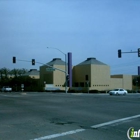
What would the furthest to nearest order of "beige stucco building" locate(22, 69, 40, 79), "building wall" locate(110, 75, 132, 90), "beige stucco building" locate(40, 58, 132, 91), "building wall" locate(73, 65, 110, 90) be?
"beige stucco building" locate(22, 69, 40, 79), "building wall" locate(110, 75, 132, 90), "beige stucco building" locate(40, 58, 132, 91), "building wall" locate(73, 65, 110, 90)

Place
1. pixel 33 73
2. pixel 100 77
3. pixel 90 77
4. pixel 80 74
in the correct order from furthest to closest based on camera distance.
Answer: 1. pixel 33 73
2. pixel 80 74
3. pixel 100 77
4. pixel 90 77

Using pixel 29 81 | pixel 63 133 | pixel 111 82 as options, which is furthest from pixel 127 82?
pixel 63 133

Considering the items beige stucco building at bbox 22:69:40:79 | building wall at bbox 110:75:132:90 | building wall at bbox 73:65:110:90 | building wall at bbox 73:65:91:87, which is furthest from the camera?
beige stucco building at bbox 22:69:40:79

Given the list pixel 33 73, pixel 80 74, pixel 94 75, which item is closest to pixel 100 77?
pixel 94 75

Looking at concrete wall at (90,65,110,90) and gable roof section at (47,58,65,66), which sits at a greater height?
gable roof section at (47,58,65,66)

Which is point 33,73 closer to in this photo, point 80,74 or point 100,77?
point 80,74

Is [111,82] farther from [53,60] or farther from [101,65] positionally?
[53,60]

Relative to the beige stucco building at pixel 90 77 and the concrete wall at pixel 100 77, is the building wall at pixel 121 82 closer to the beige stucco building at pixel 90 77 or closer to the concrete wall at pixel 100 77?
the beige stucco building at pixel 90 77

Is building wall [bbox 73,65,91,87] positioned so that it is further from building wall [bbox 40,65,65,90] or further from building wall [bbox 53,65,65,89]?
building wall [bbox 53,65,65,89]

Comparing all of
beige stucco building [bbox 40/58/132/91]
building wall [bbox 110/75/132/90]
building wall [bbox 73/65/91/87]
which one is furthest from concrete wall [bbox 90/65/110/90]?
building wall [bbox 110/75/132/90]

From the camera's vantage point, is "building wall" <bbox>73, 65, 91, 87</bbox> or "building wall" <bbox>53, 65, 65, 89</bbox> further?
"building wall" <bbox>53, 65, 65, 89</bbox>

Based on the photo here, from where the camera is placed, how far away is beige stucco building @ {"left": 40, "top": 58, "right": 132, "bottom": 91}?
87.4 m

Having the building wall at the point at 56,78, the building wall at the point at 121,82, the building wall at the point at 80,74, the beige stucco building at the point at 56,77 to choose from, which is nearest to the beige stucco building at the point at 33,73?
the beige stucco building at the point at 56,77

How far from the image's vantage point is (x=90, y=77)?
8662 cm
